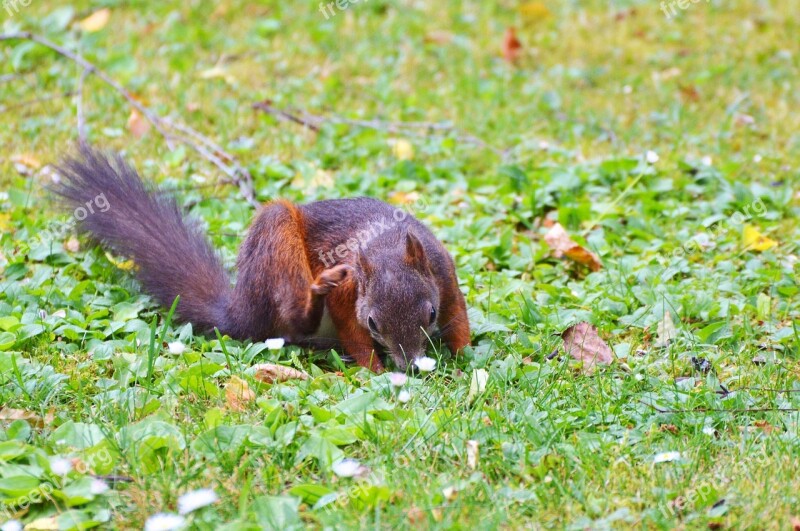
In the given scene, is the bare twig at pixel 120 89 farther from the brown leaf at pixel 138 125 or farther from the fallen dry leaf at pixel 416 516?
the fallen dry leaf at pixel 416 516

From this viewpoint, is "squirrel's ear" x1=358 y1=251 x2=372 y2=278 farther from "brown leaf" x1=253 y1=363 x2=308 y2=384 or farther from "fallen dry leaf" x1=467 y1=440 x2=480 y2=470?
"fallen dry leaf" x1=467 y1=440 x2=480 y2=470

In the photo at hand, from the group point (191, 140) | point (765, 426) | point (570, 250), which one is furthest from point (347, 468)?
point (191, 140)

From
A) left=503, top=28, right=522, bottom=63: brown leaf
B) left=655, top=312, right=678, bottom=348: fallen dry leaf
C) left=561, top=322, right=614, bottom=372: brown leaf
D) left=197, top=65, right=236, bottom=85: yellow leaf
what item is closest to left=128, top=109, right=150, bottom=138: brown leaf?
left=197, top=65, right=236, bottom=85: yellow leaf

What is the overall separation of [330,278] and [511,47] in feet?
13.4

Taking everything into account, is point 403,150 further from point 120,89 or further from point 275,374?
point 275,374

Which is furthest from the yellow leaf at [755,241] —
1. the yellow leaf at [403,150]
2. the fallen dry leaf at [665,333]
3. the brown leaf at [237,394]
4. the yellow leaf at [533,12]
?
the yellow leaf at [533,12]

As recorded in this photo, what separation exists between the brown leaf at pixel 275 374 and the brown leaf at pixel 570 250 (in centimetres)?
155

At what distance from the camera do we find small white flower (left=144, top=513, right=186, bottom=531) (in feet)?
7.00

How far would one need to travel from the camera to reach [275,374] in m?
3.08

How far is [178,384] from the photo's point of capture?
294cm

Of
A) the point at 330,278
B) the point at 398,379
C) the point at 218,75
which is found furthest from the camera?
the point at 218,75

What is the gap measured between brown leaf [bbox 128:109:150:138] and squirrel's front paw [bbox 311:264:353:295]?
2.61 m

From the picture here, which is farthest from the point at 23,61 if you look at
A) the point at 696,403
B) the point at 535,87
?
the point at 696,403

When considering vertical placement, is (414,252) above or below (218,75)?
below
